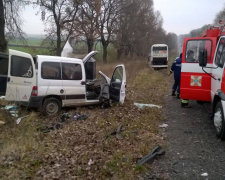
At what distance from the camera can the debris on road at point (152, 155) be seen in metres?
4.54

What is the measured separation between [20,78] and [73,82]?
1.65 metres

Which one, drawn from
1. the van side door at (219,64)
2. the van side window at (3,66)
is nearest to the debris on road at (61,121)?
the van side window at (3,66)

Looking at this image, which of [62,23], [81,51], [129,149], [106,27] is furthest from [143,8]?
[129,149]

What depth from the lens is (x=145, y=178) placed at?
408 cm

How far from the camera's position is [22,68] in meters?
7.70

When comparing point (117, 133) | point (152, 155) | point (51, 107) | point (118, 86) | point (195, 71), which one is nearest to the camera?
point (152, 155)

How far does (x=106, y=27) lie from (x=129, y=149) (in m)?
28.6

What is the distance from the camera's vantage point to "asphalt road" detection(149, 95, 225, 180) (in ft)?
13.9

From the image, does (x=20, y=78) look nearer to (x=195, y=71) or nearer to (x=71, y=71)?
(x=71, y=71)

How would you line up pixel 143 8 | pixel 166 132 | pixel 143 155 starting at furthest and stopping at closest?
1. pixel 143 8
2. pixel 166 132
3. pixel 143 155

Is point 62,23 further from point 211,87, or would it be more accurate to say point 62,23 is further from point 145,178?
point 145,178

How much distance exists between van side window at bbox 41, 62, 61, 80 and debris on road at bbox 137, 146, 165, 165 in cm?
432

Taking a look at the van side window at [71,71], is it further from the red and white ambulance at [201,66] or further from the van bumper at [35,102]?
the red and white ambulance at [201,66]

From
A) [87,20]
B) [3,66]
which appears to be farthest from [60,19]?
[3,66]
